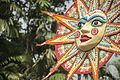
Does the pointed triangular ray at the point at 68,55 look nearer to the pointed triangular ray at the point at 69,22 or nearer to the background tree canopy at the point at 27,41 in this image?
the pointed triangular ray at the point at 69,22

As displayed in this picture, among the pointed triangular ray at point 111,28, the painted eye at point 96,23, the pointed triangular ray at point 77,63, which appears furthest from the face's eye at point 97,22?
the pointed triangular ray at point 77,63

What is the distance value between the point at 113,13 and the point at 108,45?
63cm

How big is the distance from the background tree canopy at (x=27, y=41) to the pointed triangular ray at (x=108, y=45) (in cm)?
200

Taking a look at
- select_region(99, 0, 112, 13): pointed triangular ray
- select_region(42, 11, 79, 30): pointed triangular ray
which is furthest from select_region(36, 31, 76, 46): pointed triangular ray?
select_region(99, 0, 112, 13): pointed triangular ray

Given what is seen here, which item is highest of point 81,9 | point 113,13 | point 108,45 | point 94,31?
point 81,9

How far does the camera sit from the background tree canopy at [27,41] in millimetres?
6129

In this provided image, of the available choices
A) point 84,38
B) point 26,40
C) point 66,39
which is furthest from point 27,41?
point 84,38

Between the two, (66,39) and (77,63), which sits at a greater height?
(66,39)

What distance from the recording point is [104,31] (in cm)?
413

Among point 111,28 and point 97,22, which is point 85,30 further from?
point 111,28

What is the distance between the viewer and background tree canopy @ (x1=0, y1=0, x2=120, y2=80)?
6.13 m

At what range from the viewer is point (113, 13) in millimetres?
4156

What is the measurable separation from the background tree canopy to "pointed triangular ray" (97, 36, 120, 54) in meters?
2.00

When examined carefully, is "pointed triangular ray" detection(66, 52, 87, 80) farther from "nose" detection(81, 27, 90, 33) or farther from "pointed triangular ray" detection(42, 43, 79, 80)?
"nose" detection(81, 27, 90, 33)
